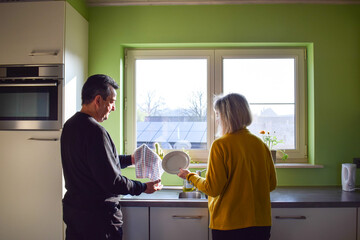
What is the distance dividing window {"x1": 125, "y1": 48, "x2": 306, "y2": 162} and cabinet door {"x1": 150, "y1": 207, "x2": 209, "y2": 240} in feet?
2.43

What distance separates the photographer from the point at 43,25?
2.21 meters

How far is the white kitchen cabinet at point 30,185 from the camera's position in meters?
2.20

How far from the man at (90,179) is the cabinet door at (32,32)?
81cm

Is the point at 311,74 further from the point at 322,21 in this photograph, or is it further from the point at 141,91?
the point at 141,91

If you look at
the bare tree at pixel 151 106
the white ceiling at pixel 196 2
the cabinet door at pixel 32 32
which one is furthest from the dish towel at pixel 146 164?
the white ceiling at pixel 196 2

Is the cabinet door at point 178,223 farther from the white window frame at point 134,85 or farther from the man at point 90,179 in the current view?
the white window frame at point 134,85

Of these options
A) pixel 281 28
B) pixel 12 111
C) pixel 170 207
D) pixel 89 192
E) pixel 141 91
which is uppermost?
pixel 281 28

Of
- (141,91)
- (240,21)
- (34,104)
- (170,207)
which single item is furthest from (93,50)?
(170,207)

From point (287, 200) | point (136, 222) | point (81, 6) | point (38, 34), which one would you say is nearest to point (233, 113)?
point (287, 200)

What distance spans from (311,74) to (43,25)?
2.15m

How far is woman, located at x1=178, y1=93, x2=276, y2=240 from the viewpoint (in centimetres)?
159

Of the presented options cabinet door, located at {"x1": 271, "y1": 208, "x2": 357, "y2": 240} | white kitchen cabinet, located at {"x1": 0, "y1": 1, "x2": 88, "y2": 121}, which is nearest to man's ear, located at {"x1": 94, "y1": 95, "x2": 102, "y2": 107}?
white kitchen cabinet, located at {"x1": 0, "y1": 1, "x2": 88, "y2": 121}

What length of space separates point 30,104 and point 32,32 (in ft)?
1.64

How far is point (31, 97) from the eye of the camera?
2.24 meters
